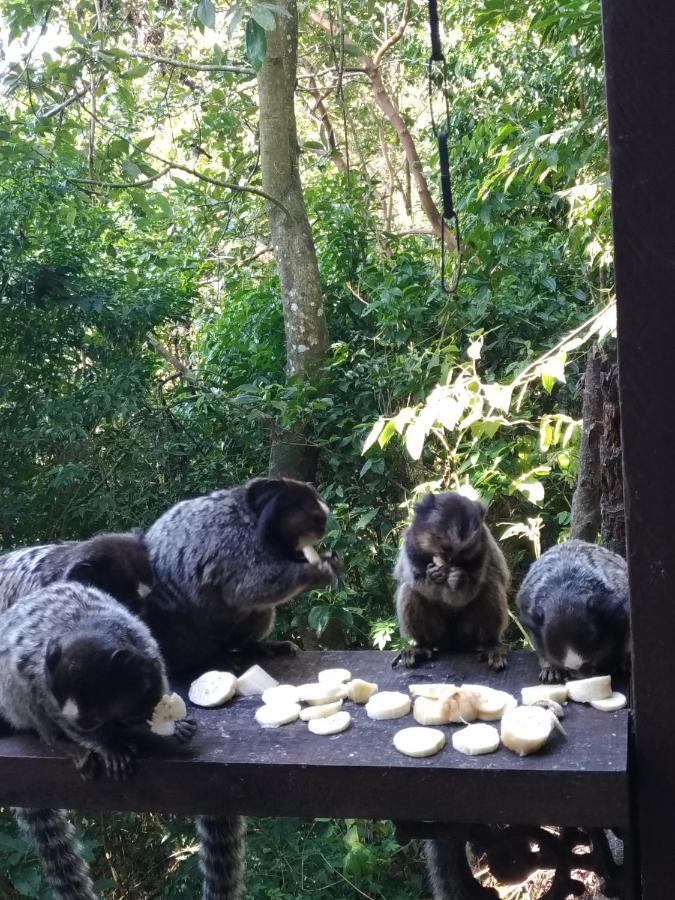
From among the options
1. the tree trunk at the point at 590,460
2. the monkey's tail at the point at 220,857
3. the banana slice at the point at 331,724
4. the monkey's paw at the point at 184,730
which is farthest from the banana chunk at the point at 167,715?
the tree trunk at the point at 590,460

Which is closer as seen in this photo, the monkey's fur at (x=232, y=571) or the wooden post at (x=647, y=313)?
the wooden post at (x=647, y=313)

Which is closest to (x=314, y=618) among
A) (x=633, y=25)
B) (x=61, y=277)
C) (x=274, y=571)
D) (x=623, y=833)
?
(x=274, y=571)

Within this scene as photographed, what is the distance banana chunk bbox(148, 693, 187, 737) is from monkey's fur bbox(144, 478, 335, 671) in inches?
25.4

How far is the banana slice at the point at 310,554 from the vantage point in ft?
10.7

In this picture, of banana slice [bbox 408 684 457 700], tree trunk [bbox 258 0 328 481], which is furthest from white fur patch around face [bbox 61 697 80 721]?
tree trunk [bbox 258 0 328 481]

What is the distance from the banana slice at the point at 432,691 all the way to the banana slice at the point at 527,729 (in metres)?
0.22

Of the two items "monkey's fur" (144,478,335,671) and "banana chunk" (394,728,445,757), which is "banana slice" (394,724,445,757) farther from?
"monkey's fur" (144,478,335,671)

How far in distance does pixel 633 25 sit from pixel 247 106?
557cm

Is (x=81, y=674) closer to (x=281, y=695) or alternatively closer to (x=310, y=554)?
(x=281, y=695)

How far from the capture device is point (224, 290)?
26.1 ft

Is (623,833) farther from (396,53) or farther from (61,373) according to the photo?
(396,53)

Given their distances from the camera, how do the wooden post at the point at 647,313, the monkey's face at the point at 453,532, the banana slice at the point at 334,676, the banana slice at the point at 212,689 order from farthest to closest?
the monkey's face at the point at 453,532 < the banana slice at the point at 334,676 < the banana slice at the point at 212,689 < the wooden post at the point at 647,313

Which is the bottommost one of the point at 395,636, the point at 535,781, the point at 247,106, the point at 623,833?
the point at 395,636

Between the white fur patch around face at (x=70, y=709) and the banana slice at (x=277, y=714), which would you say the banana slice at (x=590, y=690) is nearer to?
the banana slice at (x=277, y=714)
